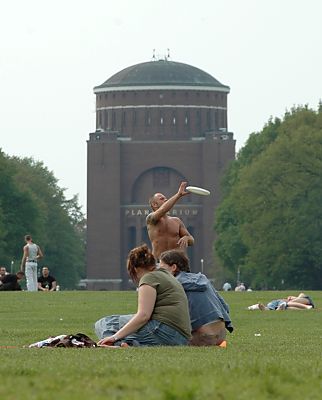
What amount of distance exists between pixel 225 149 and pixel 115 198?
389 inches

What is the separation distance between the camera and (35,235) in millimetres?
97938

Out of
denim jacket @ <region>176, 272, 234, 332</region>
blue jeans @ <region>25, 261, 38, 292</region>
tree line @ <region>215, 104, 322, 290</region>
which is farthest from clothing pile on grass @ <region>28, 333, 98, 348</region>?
tree line @ <region>215, 104, 322, 290</region>

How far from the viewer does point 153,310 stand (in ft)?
59.3

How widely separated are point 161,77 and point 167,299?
468 ft

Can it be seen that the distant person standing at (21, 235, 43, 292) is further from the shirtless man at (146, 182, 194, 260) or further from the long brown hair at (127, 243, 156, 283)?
the long brown hair at (127, 243, 156, 283)

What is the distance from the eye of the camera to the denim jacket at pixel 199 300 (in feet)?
62.6

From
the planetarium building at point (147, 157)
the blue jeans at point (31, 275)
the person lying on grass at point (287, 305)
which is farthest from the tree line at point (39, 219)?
the person lying on grass at point (287, 305)

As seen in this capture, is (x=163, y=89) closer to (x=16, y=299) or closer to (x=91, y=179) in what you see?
(x=91, y=179)

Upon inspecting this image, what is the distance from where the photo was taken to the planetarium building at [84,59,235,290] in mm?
149000

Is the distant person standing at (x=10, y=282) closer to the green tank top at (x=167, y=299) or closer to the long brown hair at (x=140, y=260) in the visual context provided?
the green tank top at (x=167, y=299)

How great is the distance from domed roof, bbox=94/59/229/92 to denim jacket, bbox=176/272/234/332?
14029 centimetres

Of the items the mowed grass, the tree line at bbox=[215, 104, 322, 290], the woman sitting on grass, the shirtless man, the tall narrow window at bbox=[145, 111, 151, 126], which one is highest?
the tall narrow window at bbox=[145, 111, 151, 126]

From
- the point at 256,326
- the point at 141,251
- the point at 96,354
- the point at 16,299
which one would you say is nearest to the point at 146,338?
the point at 141,251

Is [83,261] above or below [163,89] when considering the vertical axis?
below
